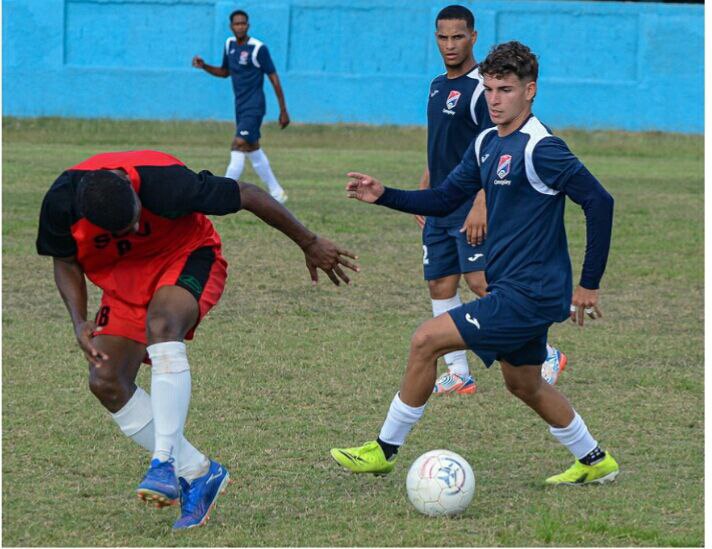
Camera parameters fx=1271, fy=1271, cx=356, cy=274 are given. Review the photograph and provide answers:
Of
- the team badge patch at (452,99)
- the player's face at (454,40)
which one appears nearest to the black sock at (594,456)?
the team badge patch at (452,99)

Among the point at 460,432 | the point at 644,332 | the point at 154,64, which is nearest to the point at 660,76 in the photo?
the point at 154,64

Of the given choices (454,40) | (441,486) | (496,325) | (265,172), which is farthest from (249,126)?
(441,486)

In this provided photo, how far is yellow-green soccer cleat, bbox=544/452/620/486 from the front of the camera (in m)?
5.54

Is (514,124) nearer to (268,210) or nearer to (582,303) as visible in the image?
(582,303)

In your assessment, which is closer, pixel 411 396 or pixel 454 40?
pixel 411 396

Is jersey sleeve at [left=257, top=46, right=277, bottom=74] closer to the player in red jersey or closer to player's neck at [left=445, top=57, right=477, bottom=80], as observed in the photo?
player's neck at [left=445, top=57, right=477, bottom=80]

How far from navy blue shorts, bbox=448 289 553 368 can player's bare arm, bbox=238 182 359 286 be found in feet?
1.68

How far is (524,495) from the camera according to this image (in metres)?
5.38

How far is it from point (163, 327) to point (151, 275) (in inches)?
13.1

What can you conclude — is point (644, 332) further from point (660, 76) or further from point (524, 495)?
point (660, 76)

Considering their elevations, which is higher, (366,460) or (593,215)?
(593,215)

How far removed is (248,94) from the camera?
1627cm

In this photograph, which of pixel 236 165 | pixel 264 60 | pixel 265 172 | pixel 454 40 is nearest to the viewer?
pixel 454 40

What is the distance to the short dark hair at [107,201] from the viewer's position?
4.64 meters
